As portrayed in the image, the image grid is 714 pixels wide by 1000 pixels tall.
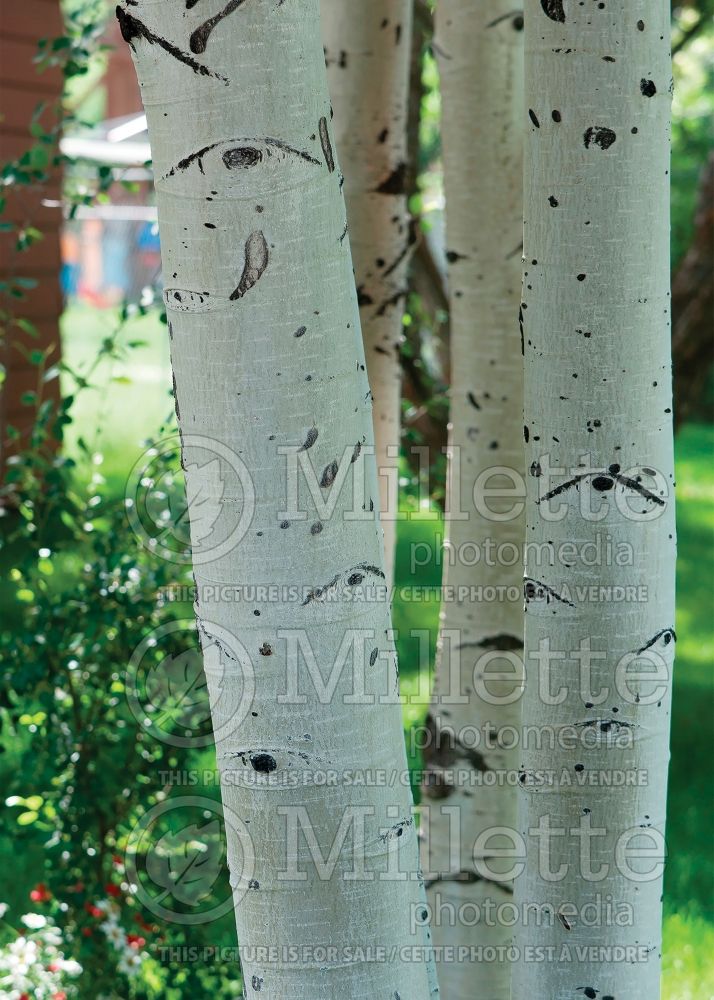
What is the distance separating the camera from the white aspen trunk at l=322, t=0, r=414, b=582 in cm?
172

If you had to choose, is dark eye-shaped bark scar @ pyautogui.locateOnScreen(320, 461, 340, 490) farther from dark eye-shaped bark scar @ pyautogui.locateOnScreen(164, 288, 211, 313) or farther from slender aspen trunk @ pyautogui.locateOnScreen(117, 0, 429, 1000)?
dark eye-shaped bark scar @ pyautogui.locateOnScreen(164, 288, 211, 313)

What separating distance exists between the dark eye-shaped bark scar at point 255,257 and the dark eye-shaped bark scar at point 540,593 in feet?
1.59

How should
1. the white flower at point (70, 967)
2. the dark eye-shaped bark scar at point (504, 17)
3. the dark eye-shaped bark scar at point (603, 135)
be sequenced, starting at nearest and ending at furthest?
the dark eye-shaped bark scar at point (603, 135) → the dark eye-shaped bark scar at point (504, 17) → the white flower at point (70, 967)

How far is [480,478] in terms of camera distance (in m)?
1.71

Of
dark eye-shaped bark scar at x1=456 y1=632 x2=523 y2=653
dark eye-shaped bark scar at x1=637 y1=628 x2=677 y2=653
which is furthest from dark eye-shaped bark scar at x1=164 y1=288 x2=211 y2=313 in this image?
dark eye-shaped bark scar at x1=456 y1=632 x2=523 y2=653

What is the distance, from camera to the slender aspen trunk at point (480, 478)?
171cm

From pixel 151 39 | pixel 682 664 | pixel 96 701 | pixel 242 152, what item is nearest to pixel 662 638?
pixel 242 152

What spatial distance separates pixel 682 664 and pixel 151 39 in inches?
161

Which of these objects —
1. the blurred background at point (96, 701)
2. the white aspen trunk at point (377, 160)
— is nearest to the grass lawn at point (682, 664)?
the blurred background at point (96, 701)

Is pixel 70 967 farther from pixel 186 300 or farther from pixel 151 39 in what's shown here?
pixel 151 39

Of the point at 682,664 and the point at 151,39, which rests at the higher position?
the point at 151,39

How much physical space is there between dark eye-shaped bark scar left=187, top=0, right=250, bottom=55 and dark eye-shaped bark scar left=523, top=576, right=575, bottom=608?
0.65m

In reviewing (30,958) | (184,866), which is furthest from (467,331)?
(30,958)

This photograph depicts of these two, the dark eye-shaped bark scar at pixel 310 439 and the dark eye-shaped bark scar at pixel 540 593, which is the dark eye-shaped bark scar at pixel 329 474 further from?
the dark eye-shaped bark scar at pixel 540 593
